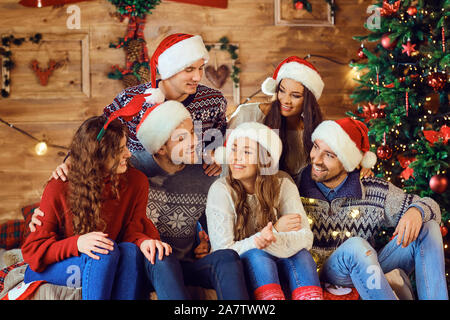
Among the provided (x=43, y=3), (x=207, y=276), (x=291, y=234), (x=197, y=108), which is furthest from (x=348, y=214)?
(x=43, y=3)

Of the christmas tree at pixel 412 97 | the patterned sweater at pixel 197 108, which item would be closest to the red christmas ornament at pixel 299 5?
the christmas tree at pixel 412 97

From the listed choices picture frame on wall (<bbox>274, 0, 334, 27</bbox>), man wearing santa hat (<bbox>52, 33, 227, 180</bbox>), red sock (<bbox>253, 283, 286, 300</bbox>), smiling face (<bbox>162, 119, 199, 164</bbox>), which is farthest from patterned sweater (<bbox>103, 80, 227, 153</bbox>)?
picture frame on wall (<bbox>274, 0, 334, 27</bbox>)

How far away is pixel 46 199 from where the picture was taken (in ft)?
5.36

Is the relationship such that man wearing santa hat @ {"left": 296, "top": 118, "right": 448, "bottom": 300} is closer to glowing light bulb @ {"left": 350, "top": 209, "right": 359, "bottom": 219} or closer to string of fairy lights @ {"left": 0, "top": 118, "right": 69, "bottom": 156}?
glowing light bulb @ {"left": 350, "top": 209, "right": 359, "bottom": 219}

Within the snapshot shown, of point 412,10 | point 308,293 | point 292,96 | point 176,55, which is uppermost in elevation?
point 412,10

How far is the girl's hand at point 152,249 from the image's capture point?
1561 mm

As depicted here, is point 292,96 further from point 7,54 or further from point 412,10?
point 7,54

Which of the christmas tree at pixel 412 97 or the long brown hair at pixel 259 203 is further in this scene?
the christmas tree at pixel 412 97

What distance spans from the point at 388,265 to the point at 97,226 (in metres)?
1.15

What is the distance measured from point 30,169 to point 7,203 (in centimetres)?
33

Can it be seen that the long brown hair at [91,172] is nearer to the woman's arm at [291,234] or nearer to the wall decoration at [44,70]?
the woman's arm at [291,234]

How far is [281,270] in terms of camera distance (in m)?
1.72

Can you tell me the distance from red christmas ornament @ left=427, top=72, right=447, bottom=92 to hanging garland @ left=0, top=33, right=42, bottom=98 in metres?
2.87

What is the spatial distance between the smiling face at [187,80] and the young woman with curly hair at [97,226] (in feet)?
1.50
